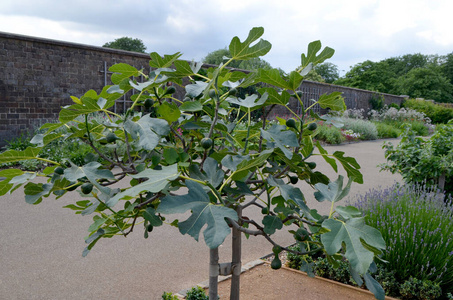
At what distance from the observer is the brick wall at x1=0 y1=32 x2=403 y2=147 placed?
32.6ft

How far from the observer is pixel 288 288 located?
3271 mm

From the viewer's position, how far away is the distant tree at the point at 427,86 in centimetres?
5166

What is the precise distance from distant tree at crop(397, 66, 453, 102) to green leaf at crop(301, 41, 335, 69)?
55925 millimetres

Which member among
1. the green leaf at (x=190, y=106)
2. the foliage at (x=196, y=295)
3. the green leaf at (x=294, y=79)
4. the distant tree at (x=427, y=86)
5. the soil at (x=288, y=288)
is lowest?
the soil at (x=288, y=288)

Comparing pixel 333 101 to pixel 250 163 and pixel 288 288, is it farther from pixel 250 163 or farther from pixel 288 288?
pixel 288 288

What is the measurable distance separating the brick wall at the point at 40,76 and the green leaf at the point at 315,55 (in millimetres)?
10179

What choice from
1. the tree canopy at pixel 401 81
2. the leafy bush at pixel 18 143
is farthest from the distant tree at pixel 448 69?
the leafy bush at pixel 18 143

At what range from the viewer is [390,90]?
52.5 metres

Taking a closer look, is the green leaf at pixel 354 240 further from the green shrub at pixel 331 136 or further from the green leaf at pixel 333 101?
the green shrub at pixel 331 136

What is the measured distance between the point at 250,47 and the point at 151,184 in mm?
594

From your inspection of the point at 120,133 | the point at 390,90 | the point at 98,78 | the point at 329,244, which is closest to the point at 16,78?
the point at 98,78

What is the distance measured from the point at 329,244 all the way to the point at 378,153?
1342 centimetres

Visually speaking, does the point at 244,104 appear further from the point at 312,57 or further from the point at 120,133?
the point at 120,133

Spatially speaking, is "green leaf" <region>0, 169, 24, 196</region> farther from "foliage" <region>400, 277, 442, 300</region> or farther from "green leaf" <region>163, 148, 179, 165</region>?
"foliage" <region>400, 277, 442, 300</region>
